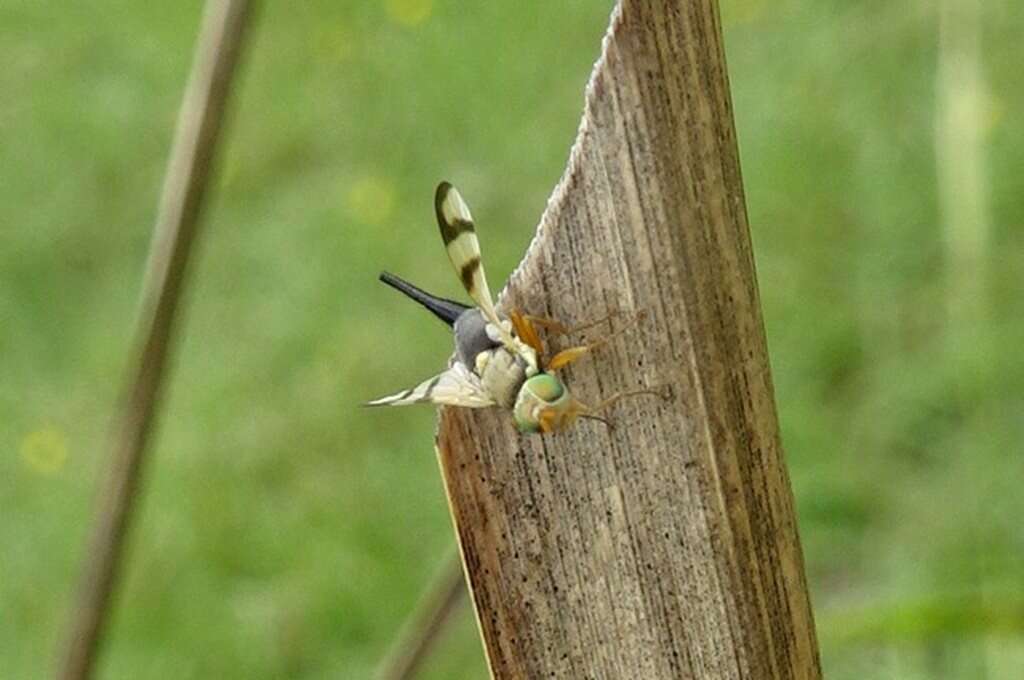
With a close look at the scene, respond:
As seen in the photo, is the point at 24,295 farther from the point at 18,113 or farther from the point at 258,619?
the point at 258,619

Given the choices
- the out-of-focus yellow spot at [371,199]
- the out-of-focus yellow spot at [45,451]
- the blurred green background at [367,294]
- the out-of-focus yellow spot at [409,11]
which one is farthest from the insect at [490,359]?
the out-of-focus yellow spot at [409,11]

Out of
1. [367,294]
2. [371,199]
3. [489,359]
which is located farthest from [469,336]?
[371,199]

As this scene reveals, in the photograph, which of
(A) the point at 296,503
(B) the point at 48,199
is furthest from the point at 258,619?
(B) the point at 48,199

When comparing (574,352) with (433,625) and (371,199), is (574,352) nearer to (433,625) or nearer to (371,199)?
(433,625)

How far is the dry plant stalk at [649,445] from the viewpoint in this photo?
514 mm

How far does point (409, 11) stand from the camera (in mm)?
4145

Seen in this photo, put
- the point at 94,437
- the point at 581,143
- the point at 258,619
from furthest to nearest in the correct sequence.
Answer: the point at 94,437 → the point at 258,619 → the point at 581,143

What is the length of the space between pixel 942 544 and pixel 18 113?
110 inches

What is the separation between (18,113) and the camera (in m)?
4.07

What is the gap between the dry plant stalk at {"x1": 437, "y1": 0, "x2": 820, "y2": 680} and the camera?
1.69 feet

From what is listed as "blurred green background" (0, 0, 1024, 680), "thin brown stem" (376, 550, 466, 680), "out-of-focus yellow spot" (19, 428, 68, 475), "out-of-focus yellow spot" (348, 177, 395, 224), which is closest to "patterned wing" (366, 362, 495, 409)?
"thin brown stem" (376, 550, 466, 680)

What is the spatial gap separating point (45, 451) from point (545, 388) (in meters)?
2.96

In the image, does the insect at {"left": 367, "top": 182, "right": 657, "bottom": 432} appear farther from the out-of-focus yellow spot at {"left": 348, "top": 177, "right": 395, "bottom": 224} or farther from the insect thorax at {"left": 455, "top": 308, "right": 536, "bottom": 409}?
the out-of-focus yellow spot at {"left": 348, "top": 177, "right": 395, "bottom": 224}

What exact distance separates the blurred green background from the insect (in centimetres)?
157
